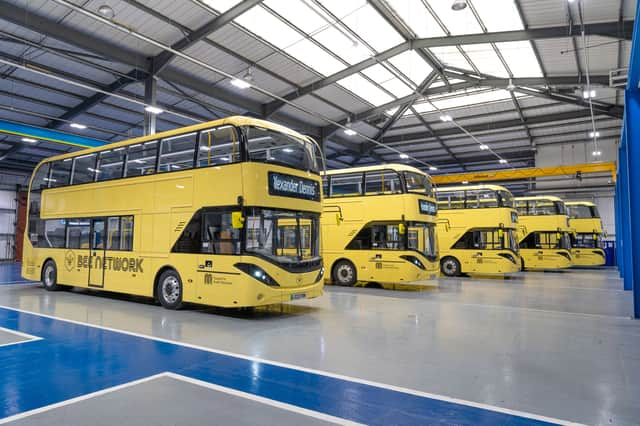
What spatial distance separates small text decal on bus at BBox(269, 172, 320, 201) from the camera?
25.7ft

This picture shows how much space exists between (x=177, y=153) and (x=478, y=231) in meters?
12.6

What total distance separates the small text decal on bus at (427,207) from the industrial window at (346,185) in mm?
1930

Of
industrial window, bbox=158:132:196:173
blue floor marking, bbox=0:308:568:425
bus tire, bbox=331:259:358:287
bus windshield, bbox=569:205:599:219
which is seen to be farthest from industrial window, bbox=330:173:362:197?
bus windshield, bbox=569:205:599:219

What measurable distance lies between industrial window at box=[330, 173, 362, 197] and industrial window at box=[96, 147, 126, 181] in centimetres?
648

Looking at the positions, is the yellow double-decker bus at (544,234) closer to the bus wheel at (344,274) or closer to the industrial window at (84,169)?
the bus wheel at (344,274)

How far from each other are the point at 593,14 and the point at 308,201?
11.2 meters

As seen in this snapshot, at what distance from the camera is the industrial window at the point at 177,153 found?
8.60 m

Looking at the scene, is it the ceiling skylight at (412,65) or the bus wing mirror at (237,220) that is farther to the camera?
the ceiling skylight at (412,65)

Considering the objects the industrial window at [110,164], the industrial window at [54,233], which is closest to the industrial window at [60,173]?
the industrial window at [54,233]

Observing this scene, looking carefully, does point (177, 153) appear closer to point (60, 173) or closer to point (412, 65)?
point (60, 173)

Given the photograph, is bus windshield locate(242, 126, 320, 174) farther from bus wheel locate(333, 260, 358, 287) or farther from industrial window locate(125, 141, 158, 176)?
bus wheel locate(333, 260, 358, 287)

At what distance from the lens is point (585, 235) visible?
24578 mm

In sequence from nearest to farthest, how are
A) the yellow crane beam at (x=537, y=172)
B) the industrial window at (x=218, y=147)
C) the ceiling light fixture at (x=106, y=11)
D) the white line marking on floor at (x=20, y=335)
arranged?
the white line marking on floor at (x=20, y=335), the industrial window at (x=218, y=147), the ceiling light fixture at (x=106, y=11), the yellow crane beam at (x=537, y=172)

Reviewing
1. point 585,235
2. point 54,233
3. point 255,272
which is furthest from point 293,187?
point 585,235
